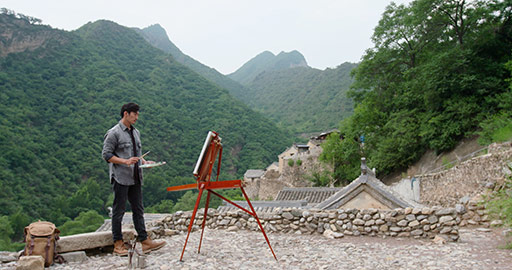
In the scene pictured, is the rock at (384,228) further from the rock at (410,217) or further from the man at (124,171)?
the man at (124,171)

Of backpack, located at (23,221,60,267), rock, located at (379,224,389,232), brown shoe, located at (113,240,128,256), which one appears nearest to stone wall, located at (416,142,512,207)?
rock, located at (379,224,389,232)

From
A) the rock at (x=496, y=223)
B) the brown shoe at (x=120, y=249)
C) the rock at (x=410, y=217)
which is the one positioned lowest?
the brown shoe at (x=120, y=249)

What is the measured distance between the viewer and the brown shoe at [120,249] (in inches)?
186

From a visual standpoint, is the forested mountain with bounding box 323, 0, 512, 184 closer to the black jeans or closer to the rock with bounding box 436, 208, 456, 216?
the rock with bounding box 436, 208, 456, 216

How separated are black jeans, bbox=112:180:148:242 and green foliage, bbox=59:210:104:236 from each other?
23233 millimetres

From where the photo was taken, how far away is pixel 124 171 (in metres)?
4.61

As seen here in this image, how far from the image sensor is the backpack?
417 centimetres

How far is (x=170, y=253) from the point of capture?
4867 mm

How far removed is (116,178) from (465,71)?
19132 mm

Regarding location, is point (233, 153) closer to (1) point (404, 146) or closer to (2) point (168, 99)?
(2) point (168, 99)

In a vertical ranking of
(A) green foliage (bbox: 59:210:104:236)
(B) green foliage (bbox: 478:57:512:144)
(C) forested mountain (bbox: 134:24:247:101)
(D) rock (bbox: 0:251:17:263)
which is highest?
(C) forested mountain (bbox: 134:24:247:101)

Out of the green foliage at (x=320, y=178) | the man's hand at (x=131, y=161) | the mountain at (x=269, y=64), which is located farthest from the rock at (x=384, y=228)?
the mountain at (x=269, y=64)

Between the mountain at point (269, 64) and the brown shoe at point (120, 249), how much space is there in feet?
494

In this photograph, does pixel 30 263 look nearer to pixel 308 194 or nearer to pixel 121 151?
pixel 121 151
